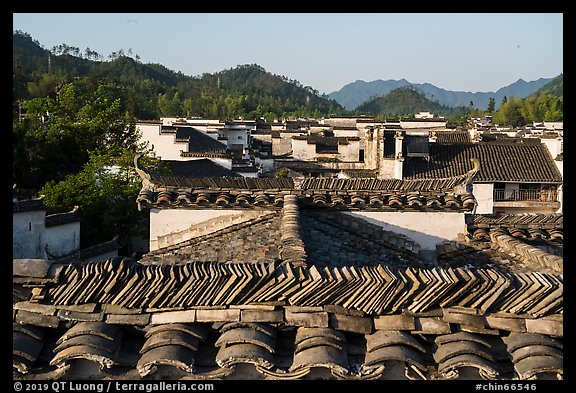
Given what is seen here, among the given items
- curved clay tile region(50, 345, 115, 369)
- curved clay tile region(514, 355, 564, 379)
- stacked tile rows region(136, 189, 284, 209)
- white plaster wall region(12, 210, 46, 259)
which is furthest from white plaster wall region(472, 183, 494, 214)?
curved clay tile region(50, 345, 115, 369)

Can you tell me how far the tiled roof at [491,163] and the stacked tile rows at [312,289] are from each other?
87.3 feet

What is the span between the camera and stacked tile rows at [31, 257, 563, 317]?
13.7ft

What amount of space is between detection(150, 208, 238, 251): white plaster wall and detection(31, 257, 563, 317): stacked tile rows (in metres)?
6.23

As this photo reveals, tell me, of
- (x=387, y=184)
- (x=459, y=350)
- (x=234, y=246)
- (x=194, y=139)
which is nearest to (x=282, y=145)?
(x=194, y=139)

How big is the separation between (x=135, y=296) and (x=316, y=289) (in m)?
1.24

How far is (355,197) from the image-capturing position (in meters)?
10.5

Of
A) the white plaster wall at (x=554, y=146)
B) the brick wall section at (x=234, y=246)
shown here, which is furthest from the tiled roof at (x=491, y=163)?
the brick wall section at (x=234, y=246)

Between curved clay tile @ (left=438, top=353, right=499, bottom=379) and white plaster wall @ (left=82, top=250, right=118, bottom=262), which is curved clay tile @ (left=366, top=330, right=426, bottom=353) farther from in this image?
white plaster wall @ (left=82, top=250, right=118, bottom=262)

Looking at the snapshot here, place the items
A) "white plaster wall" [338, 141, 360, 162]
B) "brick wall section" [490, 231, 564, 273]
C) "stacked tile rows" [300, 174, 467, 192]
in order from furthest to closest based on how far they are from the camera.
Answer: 1. "white plaster wall" [338, 141, 360, 162]
2. "stacked tile rows" [300, 174, 467, 192]
3. "brick wall section" [490, 231, 564, 273]

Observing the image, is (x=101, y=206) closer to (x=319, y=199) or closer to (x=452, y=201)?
(x=319, y=199)

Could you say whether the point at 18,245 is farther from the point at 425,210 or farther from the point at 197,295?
the point at 197,295
